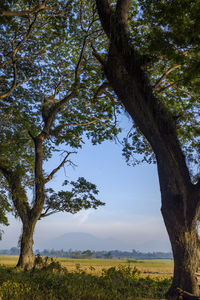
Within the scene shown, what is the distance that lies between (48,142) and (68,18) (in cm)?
860

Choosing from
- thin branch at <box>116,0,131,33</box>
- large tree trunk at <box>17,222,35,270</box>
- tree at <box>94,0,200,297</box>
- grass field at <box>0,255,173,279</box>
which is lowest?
grass field at <box>0,255,173,279</box>

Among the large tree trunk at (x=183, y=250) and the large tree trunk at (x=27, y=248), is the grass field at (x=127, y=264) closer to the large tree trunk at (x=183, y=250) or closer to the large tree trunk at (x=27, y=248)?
the large tree trunk at (x=27, y=248)

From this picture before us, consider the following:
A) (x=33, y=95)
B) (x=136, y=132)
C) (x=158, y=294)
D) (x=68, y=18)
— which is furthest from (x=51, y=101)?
(x=158, y=294)

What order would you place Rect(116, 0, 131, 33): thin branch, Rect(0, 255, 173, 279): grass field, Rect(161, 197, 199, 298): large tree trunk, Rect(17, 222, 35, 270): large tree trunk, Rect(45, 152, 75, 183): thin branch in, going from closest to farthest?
Rect(161, 197, 199, 298): large tree trunk < Rect(116, 0, 131, 33): thin branch < Rect(0, 255, 173, 279): grass field < Rect(17, 222, 35, 270): large tree trunk < Rect(45, 152, 75, 183): thin branch

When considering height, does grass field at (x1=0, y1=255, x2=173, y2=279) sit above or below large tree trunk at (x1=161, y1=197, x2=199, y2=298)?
below

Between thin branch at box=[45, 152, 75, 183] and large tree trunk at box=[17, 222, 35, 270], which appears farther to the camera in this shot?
thin branch at box=[45, 152, 75, 183]

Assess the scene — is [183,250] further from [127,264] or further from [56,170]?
[56,170]

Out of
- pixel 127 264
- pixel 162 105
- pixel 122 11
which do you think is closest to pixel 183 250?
pixel 162 105

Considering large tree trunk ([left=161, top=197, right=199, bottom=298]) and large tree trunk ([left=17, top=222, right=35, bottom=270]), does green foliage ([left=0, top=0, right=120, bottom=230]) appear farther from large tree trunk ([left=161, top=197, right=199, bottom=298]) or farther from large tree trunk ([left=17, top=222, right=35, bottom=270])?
large tree trunk ([left=161, top=197, right=199, bottom=298])

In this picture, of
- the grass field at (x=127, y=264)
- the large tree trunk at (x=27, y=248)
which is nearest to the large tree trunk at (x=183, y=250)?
the grass field at (x=127, y=264)

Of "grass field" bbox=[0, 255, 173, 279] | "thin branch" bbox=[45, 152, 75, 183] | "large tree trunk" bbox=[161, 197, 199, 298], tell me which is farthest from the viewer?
"thin branch" bbox=[45, 152, 75, 183]

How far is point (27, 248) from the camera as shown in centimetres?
1495

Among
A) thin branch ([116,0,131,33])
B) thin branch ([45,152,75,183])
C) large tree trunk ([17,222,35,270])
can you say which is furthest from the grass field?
thin branch ([116,0,131,33])

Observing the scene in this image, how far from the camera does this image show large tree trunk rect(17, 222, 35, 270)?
1466 cm
